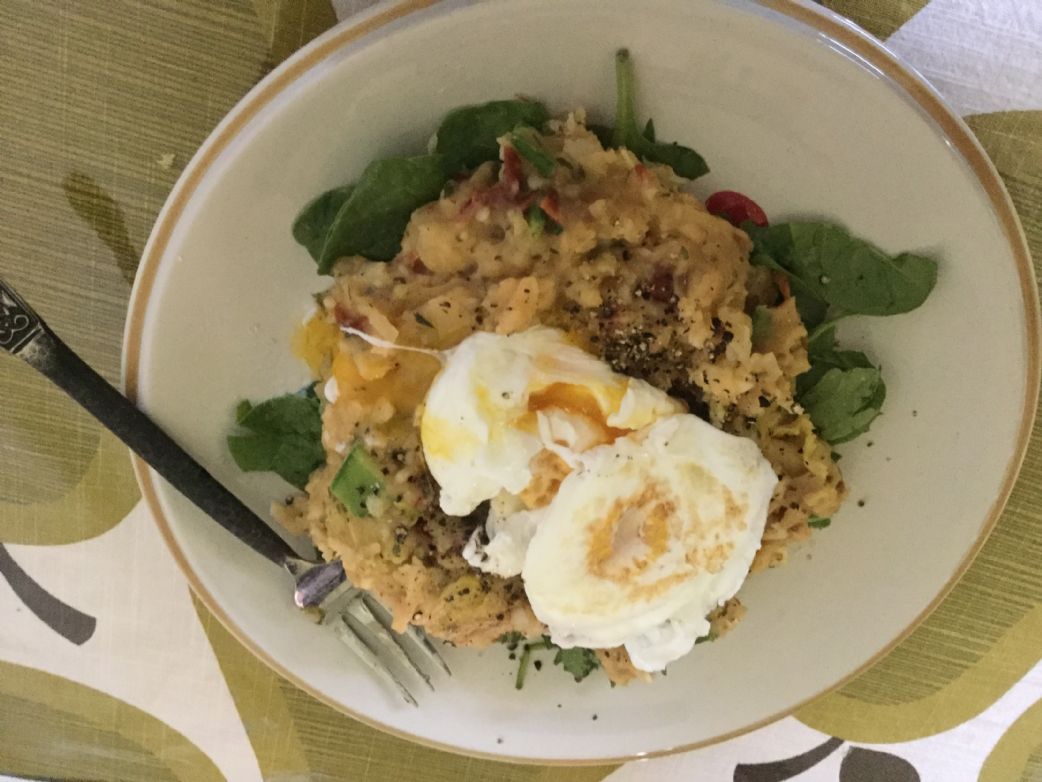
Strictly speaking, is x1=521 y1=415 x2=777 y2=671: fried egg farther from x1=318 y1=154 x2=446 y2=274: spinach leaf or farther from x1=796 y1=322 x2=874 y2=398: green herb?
x1=318 y1=154 x2=446 y2=274: spinach leaf

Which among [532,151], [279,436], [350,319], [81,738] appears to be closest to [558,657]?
[279,436]

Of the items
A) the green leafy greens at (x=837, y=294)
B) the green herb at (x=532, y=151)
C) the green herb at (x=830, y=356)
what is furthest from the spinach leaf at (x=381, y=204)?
the green herb at (x=830, y=356)

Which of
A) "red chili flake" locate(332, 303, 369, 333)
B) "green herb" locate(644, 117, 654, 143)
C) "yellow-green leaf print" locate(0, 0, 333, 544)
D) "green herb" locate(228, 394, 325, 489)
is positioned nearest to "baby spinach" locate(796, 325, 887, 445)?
"green herb" locate(644, 117, 654, 143)

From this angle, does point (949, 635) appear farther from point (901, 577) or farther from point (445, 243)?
point (445, 243)

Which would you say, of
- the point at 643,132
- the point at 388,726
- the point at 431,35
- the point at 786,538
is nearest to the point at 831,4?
the point at 643,132

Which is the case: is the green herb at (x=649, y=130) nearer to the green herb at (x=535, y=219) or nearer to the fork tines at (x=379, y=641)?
the green herb at (x=535, y=219)

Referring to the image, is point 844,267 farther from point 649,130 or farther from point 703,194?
point 649,130
